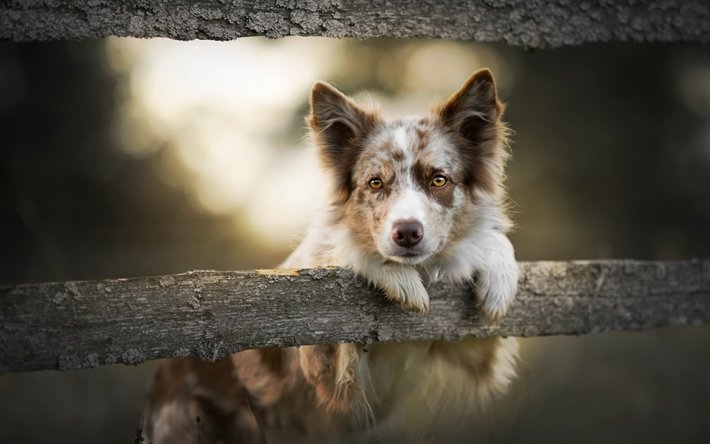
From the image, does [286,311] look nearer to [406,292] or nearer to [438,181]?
[406,292]

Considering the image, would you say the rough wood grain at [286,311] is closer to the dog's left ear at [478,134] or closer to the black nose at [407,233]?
the black nose at [407,233]

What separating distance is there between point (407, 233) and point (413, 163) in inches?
18.7

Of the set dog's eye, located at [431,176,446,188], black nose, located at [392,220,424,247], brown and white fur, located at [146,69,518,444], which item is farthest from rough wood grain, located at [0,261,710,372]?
dog's eye, located at [431,176,446,188]

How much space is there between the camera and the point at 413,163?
121 inches

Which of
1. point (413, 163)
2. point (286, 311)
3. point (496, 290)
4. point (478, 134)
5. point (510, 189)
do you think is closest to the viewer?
point (286, 311)

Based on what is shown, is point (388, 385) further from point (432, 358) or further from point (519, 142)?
point (519, 142)

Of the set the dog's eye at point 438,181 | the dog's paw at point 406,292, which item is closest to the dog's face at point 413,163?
the dog's eye at point 438,181

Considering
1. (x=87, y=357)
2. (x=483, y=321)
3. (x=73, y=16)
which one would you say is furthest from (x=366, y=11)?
(x=87, y=357)

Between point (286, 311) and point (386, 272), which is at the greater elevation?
point (386, 272)

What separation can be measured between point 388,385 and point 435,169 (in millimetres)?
1213

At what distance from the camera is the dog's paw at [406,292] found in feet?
8.78

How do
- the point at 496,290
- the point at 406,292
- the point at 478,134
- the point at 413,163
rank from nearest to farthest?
the point at 406,292 → the point at 496,290 → the point at 413,163 → the point at 478,134

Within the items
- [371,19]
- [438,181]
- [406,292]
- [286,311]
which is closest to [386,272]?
[406,292]

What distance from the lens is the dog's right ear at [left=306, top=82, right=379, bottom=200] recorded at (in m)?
3.19
